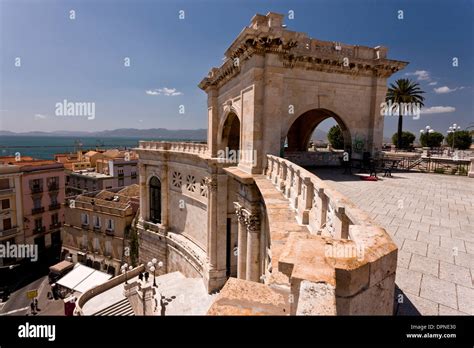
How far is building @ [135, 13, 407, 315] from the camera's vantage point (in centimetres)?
263

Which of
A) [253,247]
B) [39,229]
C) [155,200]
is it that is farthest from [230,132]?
[39,229]

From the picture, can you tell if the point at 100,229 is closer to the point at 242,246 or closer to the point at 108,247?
the point at 108,247

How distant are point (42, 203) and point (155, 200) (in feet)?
73.5

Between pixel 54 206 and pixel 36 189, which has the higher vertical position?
pixel 36 189

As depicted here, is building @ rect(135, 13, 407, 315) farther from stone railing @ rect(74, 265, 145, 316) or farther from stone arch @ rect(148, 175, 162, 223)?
stone railing @ rect(74, 265, 145, 316)

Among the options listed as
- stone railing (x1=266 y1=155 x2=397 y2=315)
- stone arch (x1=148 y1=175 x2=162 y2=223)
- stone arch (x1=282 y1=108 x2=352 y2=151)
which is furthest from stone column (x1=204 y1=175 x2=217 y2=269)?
stone railing (x1=266 y1=155 x2=397 y2=315)

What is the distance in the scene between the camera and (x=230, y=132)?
20047 mm

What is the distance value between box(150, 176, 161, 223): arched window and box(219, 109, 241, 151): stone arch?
1038 cm

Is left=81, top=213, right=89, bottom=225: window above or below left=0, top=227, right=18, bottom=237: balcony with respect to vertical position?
above

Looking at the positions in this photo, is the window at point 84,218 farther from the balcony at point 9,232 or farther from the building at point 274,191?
the building at point 274,191

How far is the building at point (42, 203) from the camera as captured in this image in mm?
35656
